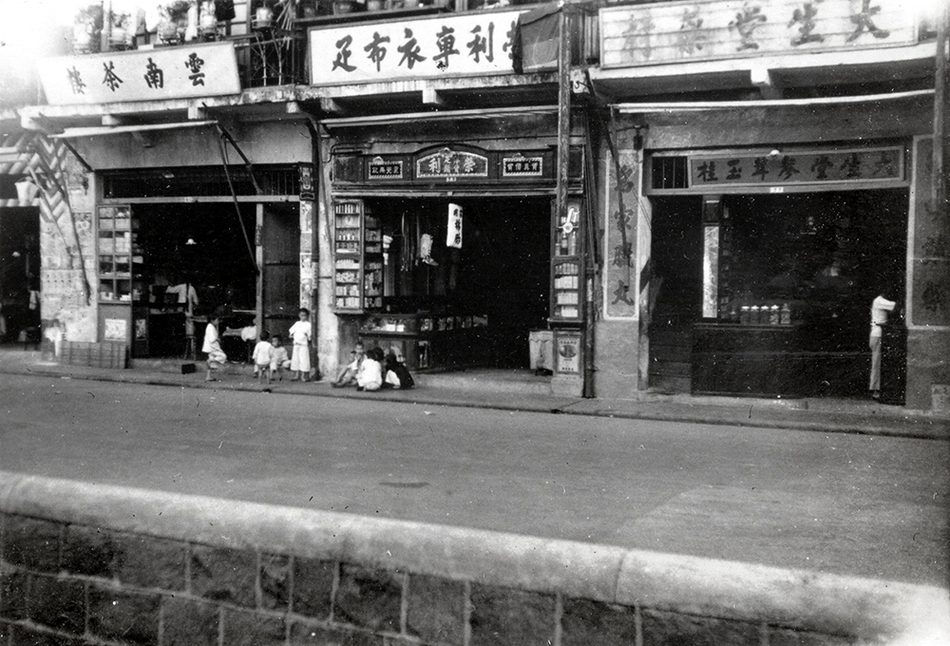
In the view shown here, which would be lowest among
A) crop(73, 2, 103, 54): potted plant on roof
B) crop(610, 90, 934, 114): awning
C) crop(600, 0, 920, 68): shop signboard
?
crop(610, 90, 934, 114): awning

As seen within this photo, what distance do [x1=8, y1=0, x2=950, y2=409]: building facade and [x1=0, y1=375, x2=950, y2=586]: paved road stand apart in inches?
92.2

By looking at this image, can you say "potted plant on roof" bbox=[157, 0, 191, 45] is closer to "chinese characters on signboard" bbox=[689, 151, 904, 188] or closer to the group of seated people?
the group of seated people

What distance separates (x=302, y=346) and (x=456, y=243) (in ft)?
9.38

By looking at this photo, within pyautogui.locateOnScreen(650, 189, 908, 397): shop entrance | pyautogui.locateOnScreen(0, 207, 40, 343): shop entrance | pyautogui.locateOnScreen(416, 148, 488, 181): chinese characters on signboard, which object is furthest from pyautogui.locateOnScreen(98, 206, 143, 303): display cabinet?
pyautogui.locateOnScreen(650, 189, 908, 397): shop entrance

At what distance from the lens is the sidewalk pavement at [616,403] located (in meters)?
10.9

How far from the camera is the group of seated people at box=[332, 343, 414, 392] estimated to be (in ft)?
44.8

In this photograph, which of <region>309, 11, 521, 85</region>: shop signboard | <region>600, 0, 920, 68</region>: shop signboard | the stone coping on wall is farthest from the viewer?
<region>309, 11, 521, 85</region>: shop signboard

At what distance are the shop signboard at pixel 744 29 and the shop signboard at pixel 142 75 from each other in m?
5.98

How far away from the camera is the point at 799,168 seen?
39.4ft

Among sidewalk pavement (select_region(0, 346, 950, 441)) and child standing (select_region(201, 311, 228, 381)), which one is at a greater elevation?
child standing (select_region(201, 311, 228, 381))

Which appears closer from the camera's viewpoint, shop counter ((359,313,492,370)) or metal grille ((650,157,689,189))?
metal grille ((650,157,689,189))

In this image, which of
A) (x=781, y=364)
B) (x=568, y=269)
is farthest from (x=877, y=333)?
(x=568, y=269)

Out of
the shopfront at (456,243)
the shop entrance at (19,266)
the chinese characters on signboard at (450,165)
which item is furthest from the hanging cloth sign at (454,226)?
the shop entrance at (19,266)

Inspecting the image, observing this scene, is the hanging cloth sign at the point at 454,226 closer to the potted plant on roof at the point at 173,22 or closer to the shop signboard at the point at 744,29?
the shop signboard at the point at 744,29
